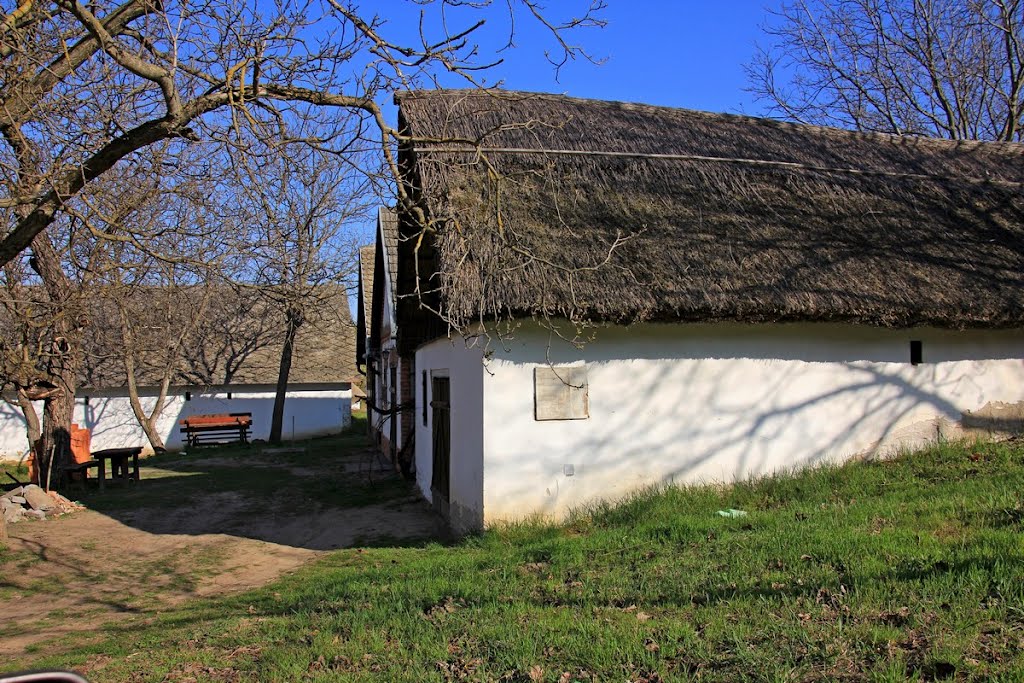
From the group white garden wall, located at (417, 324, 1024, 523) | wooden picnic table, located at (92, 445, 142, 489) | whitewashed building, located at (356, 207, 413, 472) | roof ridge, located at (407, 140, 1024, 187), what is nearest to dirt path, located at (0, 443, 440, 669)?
wooden picnic table, located at (92, 445, 142, 489)

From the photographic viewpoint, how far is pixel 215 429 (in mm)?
26094

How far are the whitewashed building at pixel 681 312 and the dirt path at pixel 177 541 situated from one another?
180 centimetres

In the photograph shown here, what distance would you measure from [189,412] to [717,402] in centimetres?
2339

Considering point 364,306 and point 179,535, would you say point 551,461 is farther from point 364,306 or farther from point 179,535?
point 364,306

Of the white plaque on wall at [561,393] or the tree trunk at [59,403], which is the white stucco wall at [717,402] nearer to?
the white plaque on wall at [561,393]

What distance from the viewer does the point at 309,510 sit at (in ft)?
39.9

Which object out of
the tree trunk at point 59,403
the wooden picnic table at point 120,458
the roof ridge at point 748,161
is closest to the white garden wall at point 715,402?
the roof ridge at point 748,161

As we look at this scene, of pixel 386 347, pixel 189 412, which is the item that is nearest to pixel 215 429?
pixel 189 412

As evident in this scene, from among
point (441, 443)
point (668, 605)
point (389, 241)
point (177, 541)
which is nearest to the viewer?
point (668, 605)

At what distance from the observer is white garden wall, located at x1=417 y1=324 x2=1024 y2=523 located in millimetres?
8172

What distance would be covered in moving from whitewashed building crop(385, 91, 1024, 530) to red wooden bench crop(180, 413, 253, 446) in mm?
16873

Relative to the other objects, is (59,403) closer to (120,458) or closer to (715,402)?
(120,458)

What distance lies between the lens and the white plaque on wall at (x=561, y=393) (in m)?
8.20

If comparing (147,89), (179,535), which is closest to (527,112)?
(147,89)
